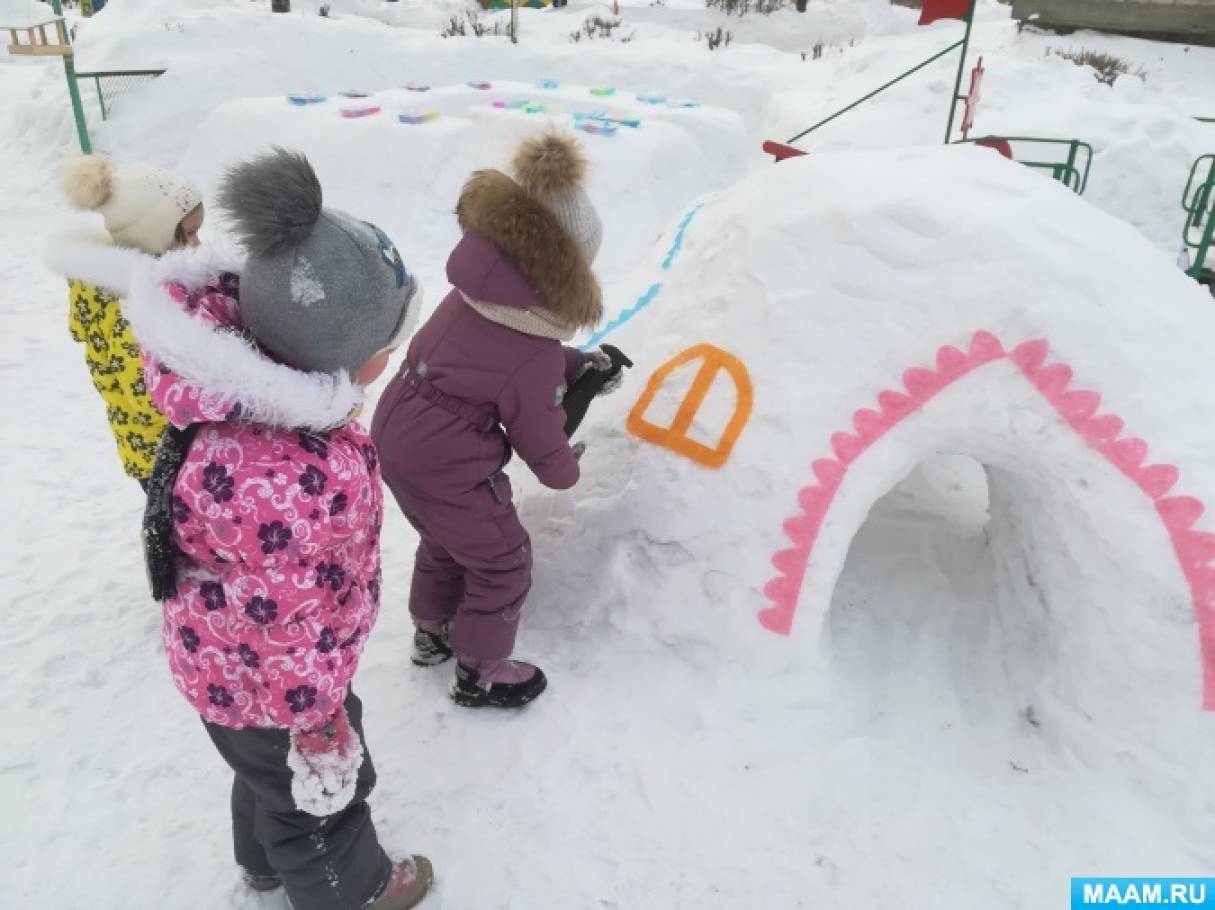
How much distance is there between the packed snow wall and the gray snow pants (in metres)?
1.07

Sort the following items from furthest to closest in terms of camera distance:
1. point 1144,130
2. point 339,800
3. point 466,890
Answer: point 1144,130, point 466,890, point 339,800

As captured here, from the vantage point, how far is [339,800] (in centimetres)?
177

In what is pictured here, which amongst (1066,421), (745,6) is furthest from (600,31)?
(1066,421)

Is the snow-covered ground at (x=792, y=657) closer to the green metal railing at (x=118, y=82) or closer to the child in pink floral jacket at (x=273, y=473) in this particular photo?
the child in pink floral jacket at (x=273, y=473)

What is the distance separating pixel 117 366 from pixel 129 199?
489 mm

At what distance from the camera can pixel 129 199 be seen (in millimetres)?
2539

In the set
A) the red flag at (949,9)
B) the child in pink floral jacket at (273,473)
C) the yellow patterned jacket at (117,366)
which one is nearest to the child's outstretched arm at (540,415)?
the child in pink floral jacket at (273,473)

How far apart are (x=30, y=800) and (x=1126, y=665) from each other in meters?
3.07

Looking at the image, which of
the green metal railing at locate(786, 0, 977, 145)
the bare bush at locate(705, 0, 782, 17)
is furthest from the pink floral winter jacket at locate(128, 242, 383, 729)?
the bare bush at locate(705, 0, 782, 17)

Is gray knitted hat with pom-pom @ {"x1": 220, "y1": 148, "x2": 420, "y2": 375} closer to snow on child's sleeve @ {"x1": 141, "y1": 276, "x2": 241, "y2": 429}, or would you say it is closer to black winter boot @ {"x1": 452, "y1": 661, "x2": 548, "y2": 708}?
snow on child's sleeve @ {"x1": 141, "y1": 276, "x2": 241, "y2": 429}

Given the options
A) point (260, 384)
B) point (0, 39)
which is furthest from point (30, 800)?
point (0, 39)

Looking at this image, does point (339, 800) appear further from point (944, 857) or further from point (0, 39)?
point (0, 39)

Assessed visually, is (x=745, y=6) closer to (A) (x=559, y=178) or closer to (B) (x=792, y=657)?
(A) (x=559, y=178)

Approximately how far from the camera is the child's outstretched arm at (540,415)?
7.63 ft
